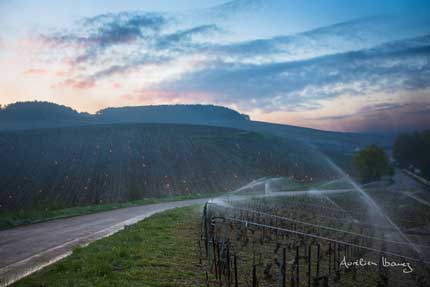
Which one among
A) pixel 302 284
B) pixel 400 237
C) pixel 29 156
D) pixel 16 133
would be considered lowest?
pixel 400 237

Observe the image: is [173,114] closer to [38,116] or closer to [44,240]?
[38,116]

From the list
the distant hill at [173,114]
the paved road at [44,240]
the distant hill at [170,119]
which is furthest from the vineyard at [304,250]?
the distant hill at [173,114]

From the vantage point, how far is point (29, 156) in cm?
6825

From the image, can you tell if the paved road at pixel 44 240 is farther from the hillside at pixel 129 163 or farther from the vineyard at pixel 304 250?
the hillside at pixel 129 163

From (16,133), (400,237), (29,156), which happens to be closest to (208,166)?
(29,156)

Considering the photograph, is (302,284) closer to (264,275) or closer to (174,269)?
(264,275)

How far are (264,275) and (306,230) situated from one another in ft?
41.6

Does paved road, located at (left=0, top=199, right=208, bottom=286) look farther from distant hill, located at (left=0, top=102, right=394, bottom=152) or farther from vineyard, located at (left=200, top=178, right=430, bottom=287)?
distant hill, located at (left=0, top=102, right=394, bottom=152)

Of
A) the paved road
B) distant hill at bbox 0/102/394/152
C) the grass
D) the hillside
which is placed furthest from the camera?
distant hill at bbox 0/102/394/152

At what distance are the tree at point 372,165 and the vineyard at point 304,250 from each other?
134 feet

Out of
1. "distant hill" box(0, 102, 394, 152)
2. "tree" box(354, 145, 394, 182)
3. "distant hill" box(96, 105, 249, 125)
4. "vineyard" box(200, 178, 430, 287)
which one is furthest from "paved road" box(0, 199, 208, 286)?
"distant hill" box(96, 105, 249, 125)

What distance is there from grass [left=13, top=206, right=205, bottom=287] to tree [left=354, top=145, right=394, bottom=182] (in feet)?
213

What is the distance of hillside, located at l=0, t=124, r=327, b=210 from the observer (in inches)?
2136

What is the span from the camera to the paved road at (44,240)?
44.8 feet
